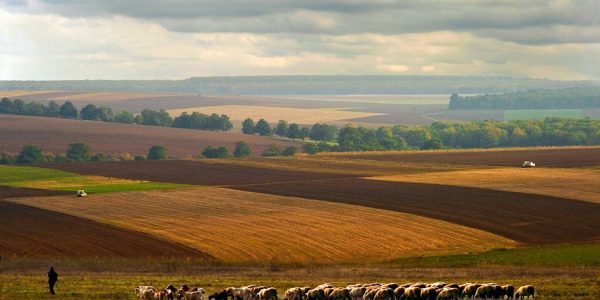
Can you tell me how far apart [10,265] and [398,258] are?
69.1ft

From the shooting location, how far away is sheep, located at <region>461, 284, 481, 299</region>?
36.3m

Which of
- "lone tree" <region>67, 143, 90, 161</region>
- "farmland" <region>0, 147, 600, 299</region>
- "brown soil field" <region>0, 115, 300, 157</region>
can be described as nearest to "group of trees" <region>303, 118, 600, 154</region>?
"brown soil field" <region>0, 115, 300, 157</region>

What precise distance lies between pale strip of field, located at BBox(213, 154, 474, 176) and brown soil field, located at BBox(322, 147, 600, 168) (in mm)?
4453

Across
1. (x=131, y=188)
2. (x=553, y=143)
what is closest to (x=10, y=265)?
(x=131, y=188)

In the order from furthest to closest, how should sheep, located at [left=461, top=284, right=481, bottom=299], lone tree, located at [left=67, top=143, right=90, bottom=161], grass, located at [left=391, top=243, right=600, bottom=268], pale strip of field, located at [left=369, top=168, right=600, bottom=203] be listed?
lone tree, located at [left=67, top=143, right=90, bottom=161]
pale strip of field, located at [left=369, top=168, right=600, bottom=203]
grass, located at [left=391, top=243, right=600, bottom=268]
sheep, located at [left=461, top=284, right=481, bottom=299]

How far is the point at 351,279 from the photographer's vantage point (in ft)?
143

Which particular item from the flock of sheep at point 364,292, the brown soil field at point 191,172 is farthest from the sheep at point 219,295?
the brown soil field at point 191,172

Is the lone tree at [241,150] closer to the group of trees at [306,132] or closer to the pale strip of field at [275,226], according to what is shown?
the group of trees at [306,132]

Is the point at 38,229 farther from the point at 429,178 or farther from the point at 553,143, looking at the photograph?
the point at 553,143

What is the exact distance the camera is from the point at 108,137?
160750 millimetres

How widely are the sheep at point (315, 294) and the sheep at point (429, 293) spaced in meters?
Result: 3.72

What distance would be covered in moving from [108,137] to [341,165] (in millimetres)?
55654

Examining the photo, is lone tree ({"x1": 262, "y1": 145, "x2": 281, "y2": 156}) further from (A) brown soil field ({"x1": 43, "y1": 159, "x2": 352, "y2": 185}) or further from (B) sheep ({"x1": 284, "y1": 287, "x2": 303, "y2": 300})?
(B) sheep ({"x1": 284, "y1": 287, "x2": 303, "y2": 300})

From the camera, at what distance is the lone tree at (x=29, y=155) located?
5177 inches
